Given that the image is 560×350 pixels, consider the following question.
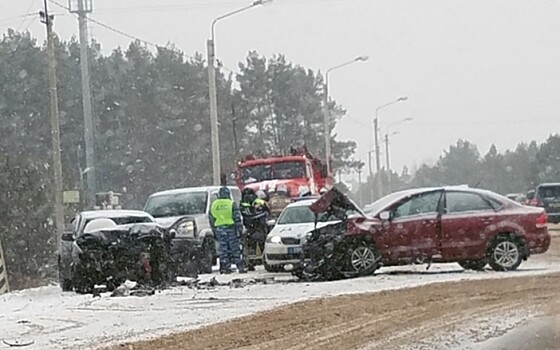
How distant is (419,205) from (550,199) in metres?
27.2

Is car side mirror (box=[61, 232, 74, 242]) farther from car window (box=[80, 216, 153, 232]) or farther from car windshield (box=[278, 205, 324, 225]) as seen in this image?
car windshield (box=[278, 205, 324, 225])

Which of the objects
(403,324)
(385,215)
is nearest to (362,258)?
(385,215)

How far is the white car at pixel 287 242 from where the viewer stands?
20531 millimetres

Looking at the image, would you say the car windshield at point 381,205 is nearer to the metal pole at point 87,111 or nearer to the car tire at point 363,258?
the car tire at point 363,258

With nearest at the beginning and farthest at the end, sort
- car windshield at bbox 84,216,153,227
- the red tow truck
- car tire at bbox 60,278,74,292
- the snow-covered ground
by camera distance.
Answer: the snow-covered ground
car tire at bbox 60,278,74,292
car windshield at bbox 84,216,153,227
the red tow truck

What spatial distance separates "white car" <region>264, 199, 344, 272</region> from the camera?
20.5m

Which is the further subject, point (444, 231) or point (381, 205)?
point (381, 205)

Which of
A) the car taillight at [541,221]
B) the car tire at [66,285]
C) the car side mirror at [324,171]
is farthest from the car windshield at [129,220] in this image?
the car side mirror at [324,171]

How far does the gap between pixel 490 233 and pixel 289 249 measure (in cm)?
361

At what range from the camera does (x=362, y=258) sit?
19375mm

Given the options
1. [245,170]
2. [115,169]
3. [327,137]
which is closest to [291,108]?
[115,169]

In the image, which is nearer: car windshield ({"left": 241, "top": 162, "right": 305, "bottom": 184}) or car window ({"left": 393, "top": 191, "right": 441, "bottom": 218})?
car window ({"left": 393, "top": 191, "right": 441, "bottom": 218})

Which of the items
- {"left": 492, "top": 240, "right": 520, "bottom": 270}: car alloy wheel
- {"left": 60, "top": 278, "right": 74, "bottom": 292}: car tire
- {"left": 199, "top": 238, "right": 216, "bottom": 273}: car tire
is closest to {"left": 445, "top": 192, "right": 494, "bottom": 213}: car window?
{"left": 492, "top": 240, "right": 520, "bottom": 270}: car alloy wheel

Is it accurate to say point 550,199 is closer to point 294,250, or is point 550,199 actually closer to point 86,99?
point 86,99
